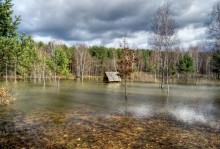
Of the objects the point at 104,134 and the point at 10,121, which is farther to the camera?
the point at 10,121

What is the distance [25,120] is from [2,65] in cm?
1067

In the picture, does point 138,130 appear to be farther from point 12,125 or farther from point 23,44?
point 23,44

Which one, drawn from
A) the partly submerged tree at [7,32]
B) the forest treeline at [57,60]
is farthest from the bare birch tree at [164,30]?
the partly submerged tree at [7,32]

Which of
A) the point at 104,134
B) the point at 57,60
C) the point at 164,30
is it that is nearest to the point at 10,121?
the point at 104,134

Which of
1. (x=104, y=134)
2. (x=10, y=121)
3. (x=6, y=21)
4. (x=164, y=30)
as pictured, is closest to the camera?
(x=104, y=134)

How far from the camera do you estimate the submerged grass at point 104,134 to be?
8297mm

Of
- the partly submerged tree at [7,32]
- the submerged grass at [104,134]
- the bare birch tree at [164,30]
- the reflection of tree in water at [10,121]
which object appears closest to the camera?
the submerged grass at [104,134]

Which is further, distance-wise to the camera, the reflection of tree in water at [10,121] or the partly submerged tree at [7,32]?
the partly submerged tree at [7,32]

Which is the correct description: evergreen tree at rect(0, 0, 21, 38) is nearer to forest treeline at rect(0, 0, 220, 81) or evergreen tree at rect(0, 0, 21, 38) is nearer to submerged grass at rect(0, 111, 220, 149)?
forest treeline at rect(0, 0, 220, 81)

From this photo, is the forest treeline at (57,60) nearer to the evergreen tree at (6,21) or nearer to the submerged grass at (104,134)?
the evergreen tree at (6,21)

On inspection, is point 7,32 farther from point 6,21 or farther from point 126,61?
point 126,61

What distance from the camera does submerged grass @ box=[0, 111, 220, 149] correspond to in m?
8.30

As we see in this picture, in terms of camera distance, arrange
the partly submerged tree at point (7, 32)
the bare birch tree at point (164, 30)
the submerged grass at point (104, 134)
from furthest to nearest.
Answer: the bare birch tree at point (164, 30) → the partly submerged tree at point (7, 32) → the submerged grass at point (104, 134)

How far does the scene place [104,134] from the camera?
9.73 metres
